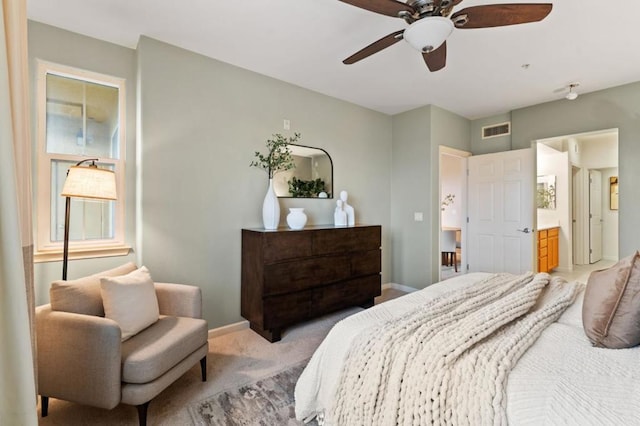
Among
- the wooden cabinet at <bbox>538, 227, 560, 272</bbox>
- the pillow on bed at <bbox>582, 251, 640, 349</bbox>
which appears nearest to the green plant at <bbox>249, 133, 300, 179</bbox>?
the pillow on bed at <bbox>582, 251, 640, 349</bbox>

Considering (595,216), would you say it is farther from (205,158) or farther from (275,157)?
(205,158)

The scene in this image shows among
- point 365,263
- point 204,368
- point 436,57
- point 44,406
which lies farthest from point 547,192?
point 44,406

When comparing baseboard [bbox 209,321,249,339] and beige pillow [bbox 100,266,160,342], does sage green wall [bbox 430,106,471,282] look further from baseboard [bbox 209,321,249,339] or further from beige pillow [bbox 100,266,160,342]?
beige pillow [bbox 100,266,160,342]

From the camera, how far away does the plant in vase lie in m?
3.06

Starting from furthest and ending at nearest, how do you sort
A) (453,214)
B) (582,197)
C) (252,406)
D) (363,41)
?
(453,214)
(582,197)
(363,41)
(252,406)

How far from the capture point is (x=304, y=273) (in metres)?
2.99

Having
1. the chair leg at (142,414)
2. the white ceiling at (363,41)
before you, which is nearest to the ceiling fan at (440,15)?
the white ceiling at (363,41)

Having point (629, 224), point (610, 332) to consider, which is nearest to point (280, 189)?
point (610, 332)

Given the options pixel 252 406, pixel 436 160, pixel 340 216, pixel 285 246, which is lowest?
pixel 252 406

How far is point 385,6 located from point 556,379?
1.86m

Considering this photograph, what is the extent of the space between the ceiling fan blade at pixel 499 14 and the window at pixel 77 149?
8.93ft

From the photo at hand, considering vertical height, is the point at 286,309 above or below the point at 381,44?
below

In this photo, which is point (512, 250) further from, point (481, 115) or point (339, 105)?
point (339, 105)

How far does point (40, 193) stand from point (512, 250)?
520 cm
